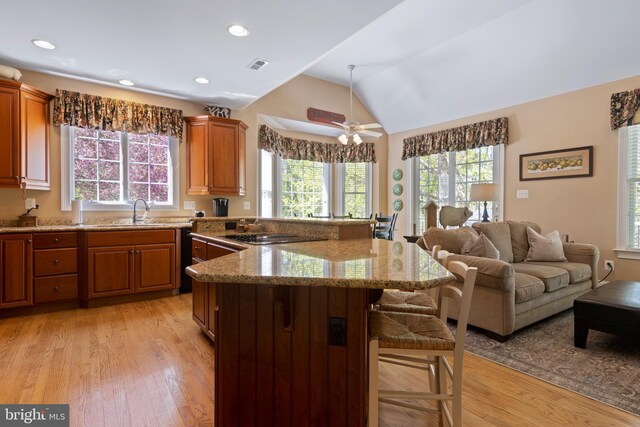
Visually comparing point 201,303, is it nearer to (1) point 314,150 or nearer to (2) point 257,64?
(2) point 257,64

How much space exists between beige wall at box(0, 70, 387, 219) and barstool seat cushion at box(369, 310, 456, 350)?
3847mm

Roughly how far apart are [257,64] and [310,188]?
3.27m

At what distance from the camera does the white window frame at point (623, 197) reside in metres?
3.92

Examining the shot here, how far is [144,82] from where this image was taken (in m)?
3.91

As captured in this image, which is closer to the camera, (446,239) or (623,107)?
(446,239)

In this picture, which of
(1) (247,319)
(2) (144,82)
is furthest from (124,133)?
(1) (247,319)

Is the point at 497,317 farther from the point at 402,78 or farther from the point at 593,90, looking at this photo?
the point at 402,78

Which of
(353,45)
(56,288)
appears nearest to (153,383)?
(56,288)

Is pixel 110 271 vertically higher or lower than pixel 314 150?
lower

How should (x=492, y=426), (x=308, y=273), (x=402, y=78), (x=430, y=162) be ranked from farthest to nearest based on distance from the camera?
(x=430, y=162)
(x=402, y=78)
(x=492, y=426)
(x=308, y=273)

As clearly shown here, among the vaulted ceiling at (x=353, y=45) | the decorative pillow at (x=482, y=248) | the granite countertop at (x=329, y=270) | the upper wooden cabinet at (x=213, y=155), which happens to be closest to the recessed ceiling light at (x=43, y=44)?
the vaulted ceiling at (x=353, y=45)

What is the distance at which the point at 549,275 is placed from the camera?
3.04 m

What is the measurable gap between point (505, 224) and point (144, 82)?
15.3 feet

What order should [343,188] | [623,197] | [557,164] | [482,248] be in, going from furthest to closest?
1. [343,188]
2. [557,164]
3. [623,197]
4. [482,248]
